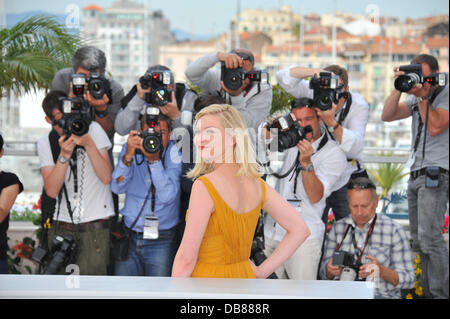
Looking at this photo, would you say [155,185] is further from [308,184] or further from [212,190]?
[212,190]

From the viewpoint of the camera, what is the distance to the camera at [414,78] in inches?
133

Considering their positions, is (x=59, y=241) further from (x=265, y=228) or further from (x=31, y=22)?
(x=31, y=22)

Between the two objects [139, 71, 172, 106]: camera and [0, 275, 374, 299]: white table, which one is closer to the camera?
[0, 275, 374, 299]: white table

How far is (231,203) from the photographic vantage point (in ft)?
6.26

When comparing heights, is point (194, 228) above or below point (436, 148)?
below

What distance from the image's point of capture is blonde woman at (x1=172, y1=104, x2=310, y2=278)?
191 centimetres

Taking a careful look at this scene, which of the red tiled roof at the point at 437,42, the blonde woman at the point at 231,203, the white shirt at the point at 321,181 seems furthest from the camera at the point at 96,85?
the red tiled roof at the point at 437,42

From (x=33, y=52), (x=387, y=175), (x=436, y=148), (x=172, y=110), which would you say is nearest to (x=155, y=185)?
(x=172, y=110)

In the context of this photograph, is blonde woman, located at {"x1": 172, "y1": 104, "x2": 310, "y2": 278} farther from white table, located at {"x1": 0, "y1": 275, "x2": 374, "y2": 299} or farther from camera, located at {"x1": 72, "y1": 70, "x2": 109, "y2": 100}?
camera, located at {"x1": 72, "y1": 70, "x2": 109, "y2": 100}

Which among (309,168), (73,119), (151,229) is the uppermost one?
(73,119)

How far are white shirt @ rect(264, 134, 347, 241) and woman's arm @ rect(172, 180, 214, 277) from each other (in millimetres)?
1259

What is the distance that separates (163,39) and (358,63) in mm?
22056

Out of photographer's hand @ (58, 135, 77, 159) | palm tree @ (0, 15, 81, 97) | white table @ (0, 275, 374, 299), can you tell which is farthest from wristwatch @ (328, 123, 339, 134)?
palm tree @ (0, 15, 81, 97)

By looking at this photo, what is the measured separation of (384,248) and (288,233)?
1.27 m
